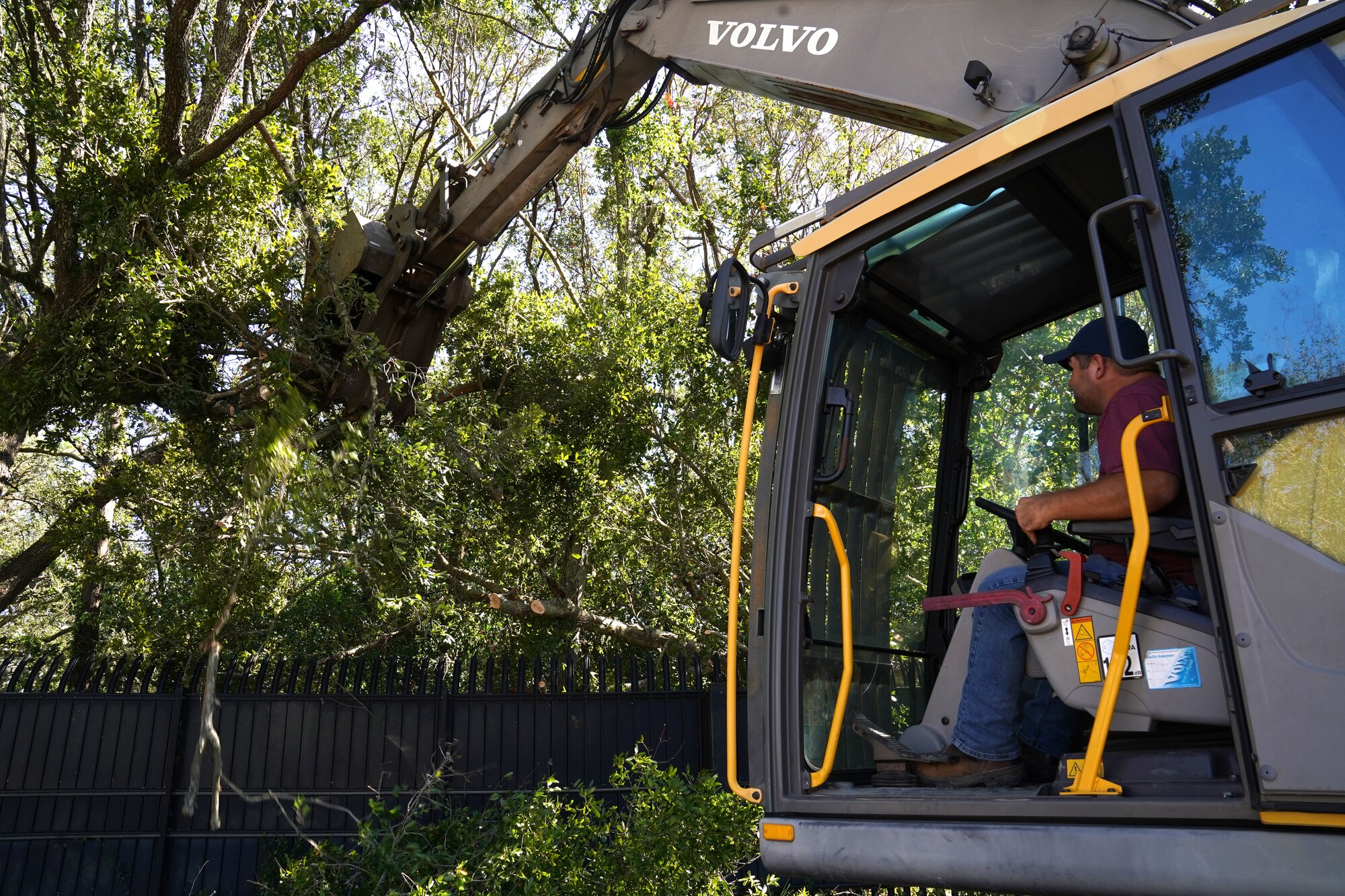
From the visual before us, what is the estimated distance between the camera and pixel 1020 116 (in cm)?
273

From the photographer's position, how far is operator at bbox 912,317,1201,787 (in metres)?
2.64

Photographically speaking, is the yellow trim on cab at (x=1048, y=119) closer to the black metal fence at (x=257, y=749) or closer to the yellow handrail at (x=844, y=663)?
the yellow handrail at (x=844, y=663)

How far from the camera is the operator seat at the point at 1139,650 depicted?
237 cm

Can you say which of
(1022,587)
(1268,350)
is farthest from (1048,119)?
(1022,587)

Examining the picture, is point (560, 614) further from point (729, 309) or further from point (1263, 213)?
point (1263, 213)

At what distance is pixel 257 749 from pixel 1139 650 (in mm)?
6397

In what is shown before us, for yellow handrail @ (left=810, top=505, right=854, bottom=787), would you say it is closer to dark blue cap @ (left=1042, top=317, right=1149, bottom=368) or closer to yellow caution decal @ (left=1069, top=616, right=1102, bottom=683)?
yellow caution decal @ (left=1069, top=616, right=1102, bottom=683)

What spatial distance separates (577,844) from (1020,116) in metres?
4.52

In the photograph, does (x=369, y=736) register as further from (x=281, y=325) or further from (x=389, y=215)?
(x=389, y=215)

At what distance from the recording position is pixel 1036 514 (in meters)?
2.89

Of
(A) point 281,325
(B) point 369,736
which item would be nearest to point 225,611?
(B) point 369,736

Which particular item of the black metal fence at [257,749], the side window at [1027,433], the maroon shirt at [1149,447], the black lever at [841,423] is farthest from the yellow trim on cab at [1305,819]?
the black metal fence at [257,749]

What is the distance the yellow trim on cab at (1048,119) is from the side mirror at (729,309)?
27 cm

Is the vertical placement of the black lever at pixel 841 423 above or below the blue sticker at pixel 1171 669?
above
